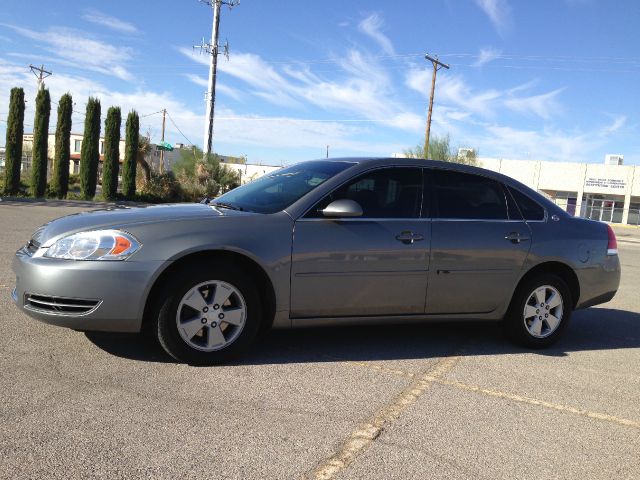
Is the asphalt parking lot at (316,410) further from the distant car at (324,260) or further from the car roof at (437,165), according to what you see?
the car roof at (437,165)

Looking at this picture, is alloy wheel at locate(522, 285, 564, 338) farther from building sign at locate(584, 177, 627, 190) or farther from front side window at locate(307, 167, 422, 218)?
building sign at locate(584, 177, 627, 190)

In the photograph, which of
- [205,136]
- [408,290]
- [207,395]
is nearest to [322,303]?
[408,290]

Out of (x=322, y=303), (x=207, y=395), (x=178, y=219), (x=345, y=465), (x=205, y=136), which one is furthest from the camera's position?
(x=205, y=136)

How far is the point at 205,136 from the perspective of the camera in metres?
39.2

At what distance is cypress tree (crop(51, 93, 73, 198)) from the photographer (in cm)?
2975

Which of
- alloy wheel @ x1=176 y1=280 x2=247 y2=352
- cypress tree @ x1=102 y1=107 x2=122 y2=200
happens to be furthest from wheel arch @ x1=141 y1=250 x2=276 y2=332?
cypress tree @ x1=102 y1=107 x2=122 y2=200

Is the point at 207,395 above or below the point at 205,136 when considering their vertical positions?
below

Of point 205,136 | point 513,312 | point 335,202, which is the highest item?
point 205,136

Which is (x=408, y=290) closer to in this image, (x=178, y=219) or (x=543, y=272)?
(x=543, y=272)

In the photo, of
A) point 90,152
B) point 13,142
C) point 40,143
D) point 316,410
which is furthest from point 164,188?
point 316,410

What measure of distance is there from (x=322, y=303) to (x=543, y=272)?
2.16 meters

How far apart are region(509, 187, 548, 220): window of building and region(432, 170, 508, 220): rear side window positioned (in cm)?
14

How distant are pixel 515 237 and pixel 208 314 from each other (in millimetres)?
2682

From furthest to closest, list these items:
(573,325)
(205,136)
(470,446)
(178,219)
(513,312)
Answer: (205,136) < (573,325) < (513,312) < (178,219) < (470,446)
